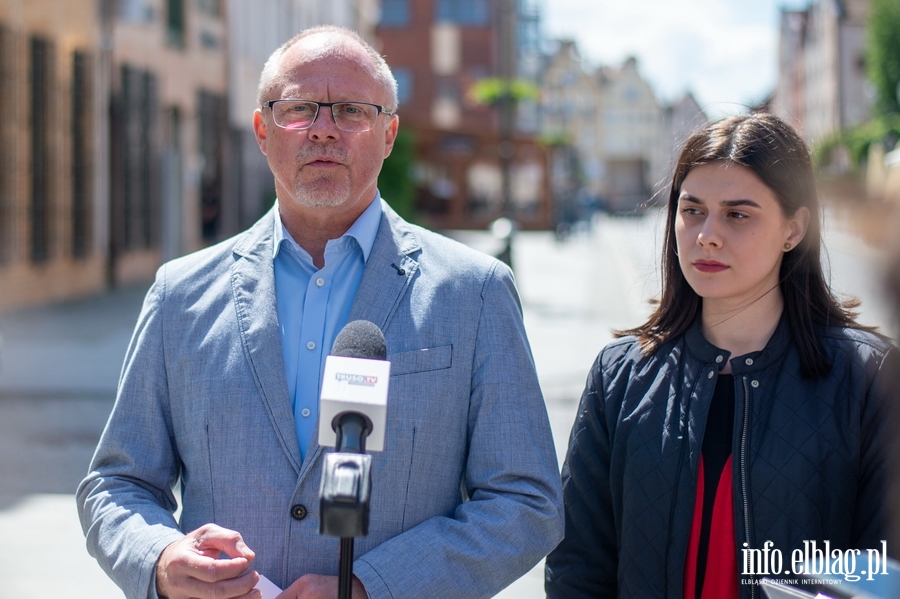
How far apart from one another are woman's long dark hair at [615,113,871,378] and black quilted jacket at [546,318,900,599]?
0.04m

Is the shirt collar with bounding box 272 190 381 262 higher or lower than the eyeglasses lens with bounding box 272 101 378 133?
lower

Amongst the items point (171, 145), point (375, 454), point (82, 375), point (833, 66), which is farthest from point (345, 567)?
point (833, 66)

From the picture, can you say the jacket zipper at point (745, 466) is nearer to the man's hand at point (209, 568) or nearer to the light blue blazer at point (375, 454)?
the light blue blazer at point (375, 454)

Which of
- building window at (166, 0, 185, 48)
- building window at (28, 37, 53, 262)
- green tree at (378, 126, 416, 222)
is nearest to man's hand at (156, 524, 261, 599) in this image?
building window at (28, 37, 53, 262)

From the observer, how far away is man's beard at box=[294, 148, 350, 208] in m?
2.55

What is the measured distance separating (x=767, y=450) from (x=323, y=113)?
1.25 meters

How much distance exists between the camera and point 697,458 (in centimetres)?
253

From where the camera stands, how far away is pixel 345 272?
2607 mm

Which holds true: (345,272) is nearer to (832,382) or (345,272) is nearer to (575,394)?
(832,382)

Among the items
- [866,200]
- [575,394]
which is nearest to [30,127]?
[575,394]

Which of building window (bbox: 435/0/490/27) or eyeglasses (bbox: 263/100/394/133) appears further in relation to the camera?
building window (bbox: 435/0/490/27)

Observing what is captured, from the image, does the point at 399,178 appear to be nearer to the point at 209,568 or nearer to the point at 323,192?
the point at 323,192

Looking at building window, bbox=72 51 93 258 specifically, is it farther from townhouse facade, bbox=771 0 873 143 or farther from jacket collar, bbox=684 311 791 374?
townhouse facade, bbox=771 0 873 143

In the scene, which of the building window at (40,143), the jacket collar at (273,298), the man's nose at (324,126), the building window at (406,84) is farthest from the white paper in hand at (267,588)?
the building window at (406,84)
